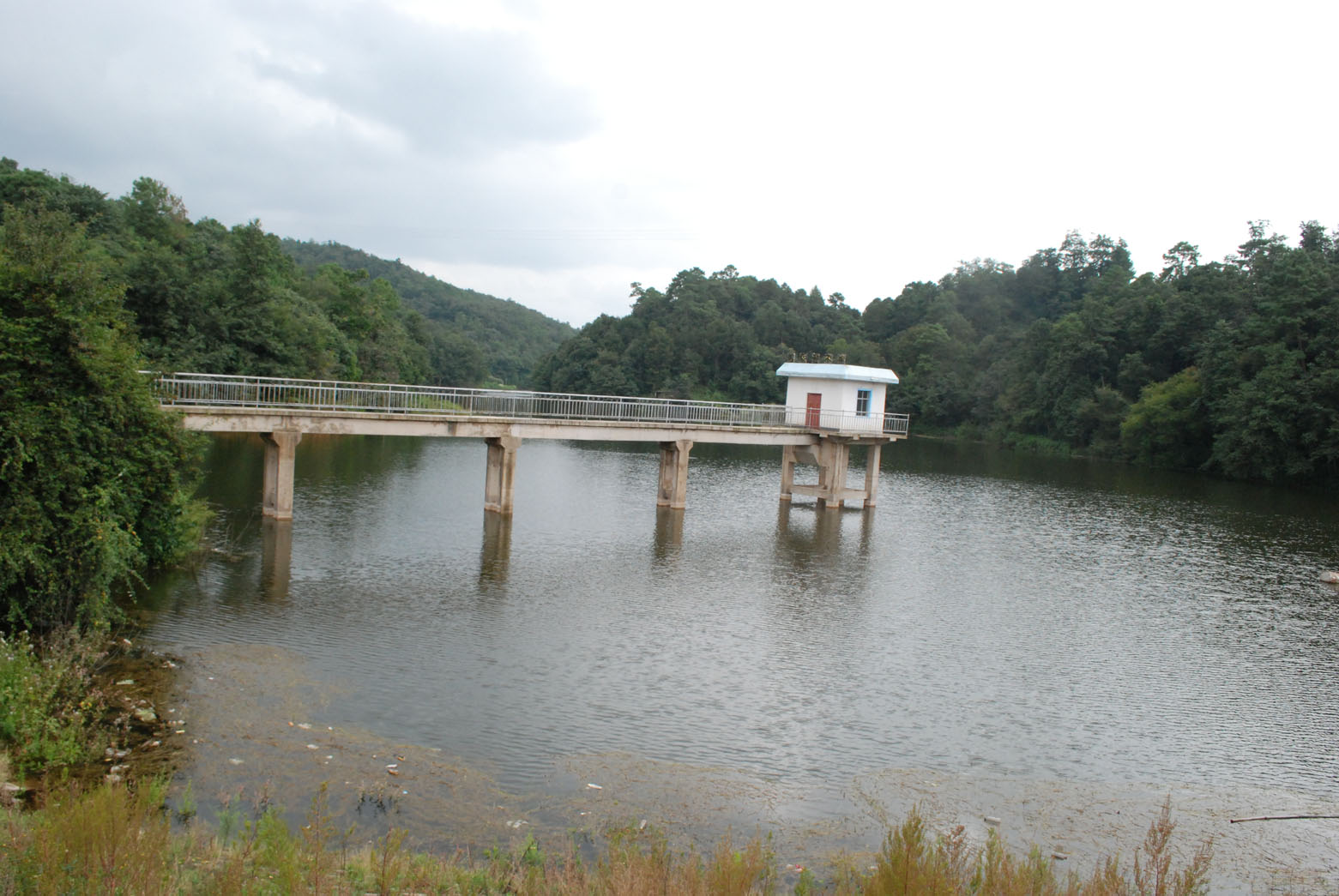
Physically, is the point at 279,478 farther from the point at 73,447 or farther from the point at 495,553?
the point at 73,447

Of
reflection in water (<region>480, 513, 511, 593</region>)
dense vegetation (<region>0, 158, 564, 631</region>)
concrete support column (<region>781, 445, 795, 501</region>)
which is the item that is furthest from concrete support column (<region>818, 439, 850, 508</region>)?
dense vegetation (<region>0, 158, 564, 631</region>)

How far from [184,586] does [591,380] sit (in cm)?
9657

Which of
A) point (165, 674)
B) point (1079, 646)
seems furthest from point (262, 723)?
point (1079, 646)

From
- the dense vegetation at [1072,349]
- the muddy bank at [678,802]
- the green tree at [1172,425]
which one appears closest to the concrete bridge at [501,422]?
the muddy bank at [678,802]

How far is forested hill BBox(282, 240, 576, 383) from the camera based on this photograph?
160375 mm

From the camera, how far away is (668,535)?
3450cm

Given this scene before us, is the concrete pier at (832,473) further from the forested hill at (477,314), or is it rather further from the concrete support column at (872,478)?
the forested hill at (477,314)

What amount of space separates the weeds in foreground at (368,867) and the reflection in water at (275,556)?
1188 cm

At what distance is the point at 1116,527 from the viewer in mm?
41781

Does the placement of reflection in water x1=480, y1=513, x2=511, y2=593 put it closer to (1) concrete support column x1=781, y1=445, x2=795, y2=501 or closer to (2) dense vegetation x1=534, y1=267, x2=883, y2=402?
(1) concrete support column x1=781, y1=445, x2=795, y2=501

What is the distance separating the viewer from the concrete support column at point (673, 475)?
3959 centimetres

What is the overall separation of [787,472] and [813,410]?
10.7 feet

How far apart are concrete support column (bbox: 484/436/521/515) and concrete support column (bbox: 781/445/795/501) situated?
14107mm

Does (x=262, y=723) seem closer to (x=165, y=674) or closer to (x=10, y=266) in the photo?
(x=165, y=674)
